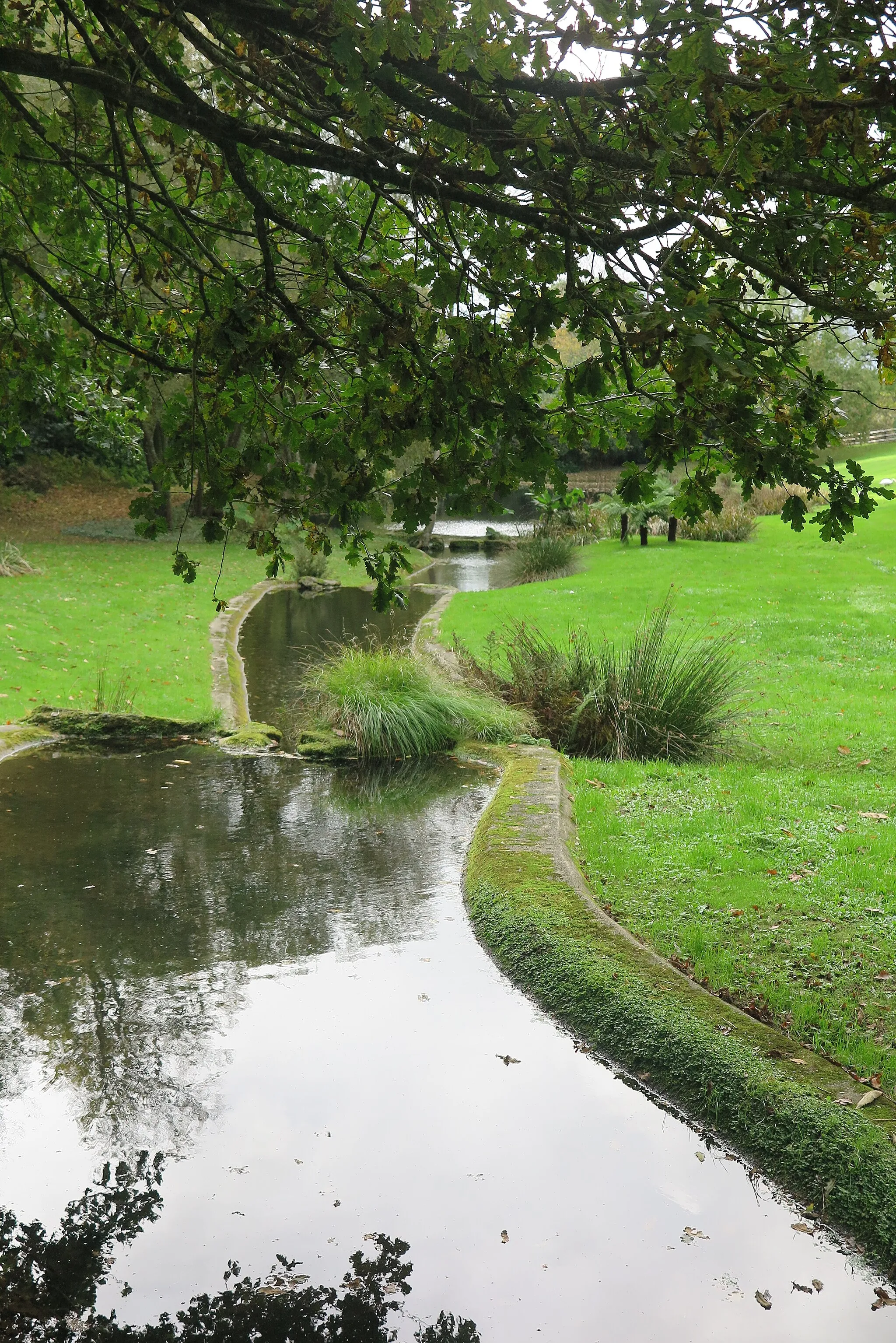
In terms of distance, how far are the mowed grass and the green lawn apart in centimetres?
443

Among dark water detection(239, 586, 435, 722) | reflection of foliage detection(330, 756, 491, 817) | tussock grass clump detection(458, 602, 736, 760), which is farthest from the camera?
dark water detection(239, 586, 435, 722)

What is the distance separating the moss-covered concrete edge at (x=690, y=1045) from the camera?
12.2 feet

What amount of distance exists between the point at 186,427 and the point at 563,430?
5.31 feet

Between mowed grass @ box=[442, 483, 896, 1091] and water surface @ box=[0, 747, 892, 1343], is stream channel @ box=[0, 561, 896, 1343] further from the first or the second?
mowed grass @ box=[442, 483, 896, 1091]

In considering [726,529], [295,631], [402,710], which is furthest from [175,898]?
[726,529]

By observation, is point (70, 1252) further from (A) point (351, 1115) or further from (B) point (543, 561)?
(B) point (543, 561)

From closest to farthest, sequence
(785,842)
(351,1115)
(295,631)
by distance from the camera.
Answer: (351,1115) → (785,842) → (295,631)

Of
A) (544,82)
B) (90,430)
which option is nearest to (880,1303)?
(544,82)

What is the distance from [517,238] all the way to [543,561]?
78.3 ft

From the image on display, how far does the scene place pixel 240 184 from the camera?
3.86 m

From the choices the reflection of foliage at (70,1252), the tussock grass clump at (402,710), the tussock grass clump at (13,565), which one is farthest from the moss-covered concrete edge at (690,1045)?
the tussock grass clump at (13,565)

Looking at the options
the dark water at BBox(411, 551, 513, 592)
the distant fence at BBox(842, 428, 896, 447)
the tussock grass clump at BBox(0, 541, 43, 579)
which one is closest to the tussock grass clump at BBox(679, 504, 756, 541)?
the dark water at BBox(411, 551, 513, 592)

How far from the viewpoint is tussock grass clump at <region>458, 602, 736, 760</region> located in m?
10.0

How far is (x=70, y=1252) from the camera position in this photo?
3459 mm
